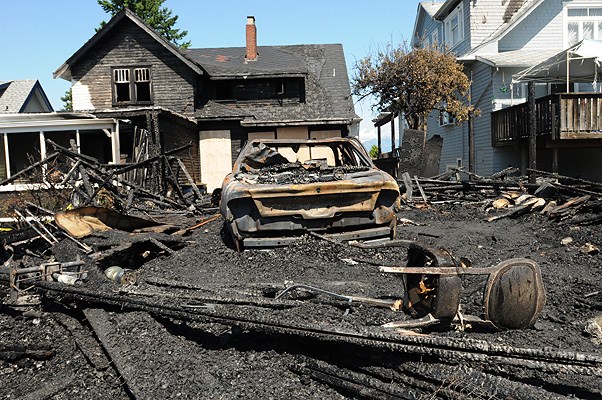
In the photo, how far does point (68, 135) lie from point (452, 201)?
14.3 metres

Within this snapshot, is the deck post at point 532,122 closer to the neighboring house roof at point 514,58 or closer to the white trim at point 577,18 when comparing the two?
the neighboring house roof at point 514,58

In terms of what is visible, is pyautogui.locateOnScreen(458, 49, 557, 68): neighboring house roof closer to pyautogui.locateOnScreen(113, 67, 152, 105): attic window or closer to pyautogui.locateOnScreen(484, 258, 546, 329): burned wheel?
pyautogui.locateOnScreen(113, 67, 152, 105): attic window

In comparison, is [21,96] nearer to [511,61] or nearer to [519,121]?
[511,61]

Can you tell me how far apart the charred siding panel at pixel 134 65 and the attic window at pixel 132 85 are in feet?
0.75

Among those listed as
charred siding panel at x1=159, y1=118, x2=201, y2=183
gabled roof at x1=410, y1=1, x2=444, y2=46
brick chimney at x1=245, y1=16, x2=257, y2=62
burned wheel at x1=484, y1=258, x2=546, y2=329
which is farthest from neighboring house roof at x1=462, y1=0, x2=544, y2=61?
burned wheel at x1=484, y1=258, x2=546, y2=329

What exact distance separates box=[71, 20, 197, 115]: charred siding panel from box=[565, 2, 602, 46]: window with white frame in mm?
15713

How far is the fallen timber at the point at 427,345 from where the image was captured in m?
2.84

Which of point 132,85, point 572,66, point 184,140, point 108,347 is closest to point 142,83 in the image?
point 132,85

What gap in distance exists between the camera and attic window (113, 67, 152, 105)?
23.5 m

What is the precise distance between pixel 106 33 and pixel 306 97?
913 centimetres

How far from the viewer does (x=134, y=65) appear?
929 inches

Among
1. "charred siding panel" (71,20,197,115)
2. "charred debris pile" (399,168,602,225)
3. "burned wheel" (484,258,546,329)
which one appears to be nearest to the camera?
"burned wheel" (484,258,546,329)

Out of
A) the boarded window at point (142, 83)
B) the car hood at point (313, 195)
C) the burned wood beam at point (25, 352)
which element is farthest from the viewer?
the boarded window at point (142, 83)

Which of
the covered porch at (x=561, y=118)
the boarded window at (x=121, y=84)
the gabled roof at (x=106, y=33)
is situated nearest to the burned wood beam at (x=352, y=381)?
the covered porch at (x=561, y=118)
